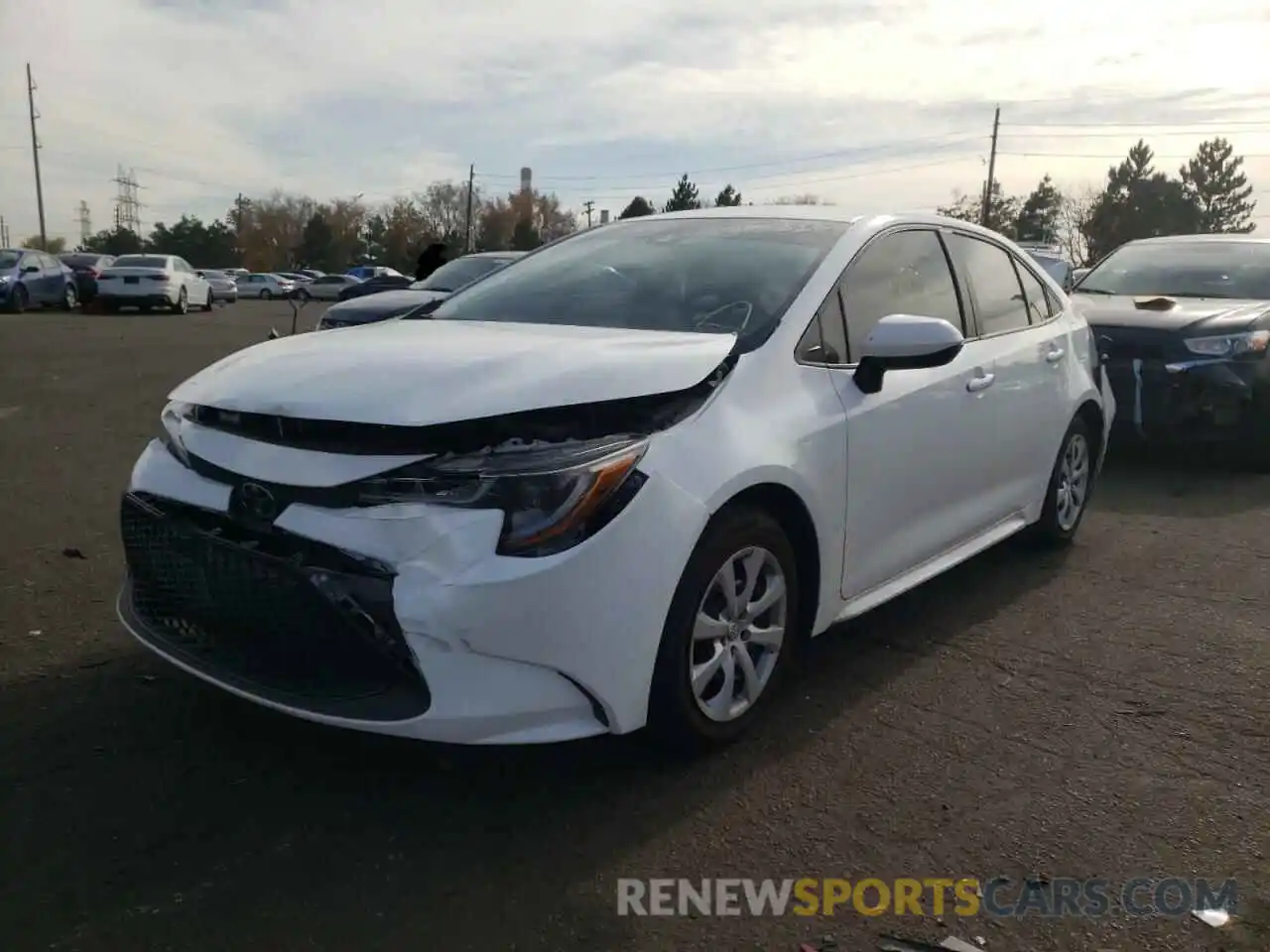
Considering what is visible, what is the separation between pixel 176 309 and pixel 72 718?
88.9ft

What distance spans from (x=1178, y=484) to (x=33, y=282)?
2411 centimetres

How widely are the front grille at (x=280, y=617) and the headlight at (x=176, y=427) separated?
0.47ft

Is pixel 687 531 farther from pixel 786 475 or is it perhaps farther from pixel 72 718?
pixel 72 718

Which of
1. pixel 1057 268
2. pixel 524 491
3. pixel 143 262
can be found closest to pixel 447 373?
pixel 524 491

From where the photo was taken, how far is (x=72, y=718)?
327 cm

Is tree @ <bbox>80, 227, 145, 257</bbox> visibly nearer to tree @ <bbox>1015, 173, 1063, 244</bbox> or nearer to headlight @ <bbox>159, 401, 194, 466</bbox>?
tree @ <bbox>1015, 173, 1063, 244</bbox>

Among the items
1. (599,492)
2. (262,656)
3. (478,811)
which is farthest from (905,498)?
(262,656)

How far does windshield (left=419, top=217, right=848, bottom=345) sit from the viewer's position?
3.57 m

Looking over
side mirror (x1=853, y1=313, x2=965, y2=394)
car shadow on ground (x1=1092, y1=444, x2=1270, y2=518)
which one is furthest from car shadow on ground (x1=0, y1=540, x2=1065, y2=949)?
car shadow on ground (x1=1092, y1=444, x2=1270, y2=518)

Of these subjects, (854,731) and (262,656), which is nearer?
(262,656)

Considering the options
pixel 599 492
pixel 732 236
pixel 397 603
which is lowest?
pixel 397 603

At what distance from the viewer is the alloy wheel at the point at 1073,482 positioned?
5203mm

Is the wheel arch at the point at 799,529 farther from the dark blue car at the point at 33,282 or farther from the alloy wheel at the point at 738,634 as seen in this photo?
the dark blue car at the point at 33,282

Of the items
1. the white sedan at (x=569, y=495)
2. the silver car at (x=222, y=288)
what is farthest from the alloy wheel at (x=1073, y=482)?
the silver car at (x=222, y=288)
